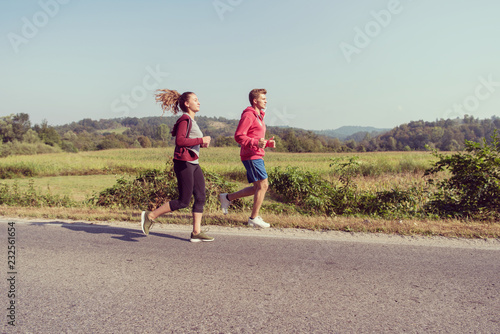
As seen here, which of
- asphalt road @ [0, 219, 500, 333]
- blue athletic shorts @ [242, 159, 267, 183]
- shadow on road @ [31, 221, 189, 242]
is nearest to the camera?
asphalt road @ [0, 219, 500, 333]

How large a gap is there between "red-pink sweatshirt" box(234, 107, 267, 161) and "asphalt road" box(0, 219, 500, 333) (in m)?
1.21

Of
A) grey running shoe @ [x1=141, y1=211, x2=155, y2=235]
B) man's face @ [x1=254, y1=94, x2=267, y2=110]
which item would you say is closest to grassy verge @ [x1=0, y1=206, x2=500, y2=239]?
grey running shoe @ [x1=141, y1=211, x2=155, y2=235]

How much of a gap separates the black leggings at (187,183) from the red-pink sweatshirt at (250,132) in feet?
2.59

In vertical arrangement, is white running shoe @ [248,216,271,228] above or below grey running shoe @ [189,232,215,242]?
above

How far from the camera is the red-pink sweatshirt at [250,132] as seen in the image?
518cm

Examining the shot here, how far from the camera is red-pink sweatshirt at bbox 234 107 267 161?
17.0ft

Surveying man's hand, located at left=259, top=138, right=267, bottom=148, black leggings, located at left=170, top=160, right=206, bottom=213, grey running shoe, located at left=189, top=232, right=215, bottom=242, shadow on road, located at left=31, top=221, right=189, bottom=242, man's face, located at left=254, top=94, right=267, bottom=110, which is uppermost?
man's face, located at left=254, top=94, right=267, bottom=110

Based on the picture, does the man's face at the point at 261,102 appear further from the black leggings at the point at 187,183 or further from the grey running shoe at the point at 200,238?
the grey running shoe at the point at 200,238

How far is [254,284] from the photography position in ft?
11.0

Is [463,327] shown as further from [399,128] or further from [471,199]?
[399,128]

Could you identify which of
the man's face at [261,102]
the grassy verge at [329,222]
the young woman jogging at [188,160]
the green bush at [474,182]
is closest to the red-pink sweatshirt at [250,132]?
the man's face at [261,102]

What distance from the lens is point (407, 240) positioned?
477cm

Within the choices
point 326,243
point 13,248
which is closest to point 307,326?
point 326,243

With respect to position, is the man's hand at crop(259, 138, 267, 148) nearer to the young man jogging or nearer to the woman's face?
the young man jogging
